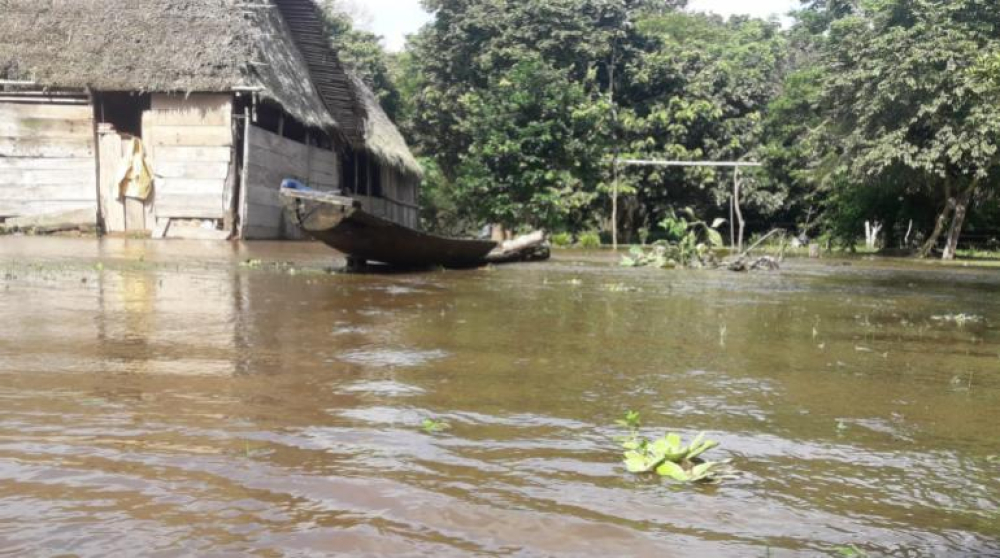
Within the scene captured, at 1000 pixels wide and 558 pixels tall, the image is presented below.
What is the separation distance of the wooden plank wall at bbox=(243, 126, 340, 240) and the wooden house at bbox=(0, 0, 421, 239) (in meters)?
0.04

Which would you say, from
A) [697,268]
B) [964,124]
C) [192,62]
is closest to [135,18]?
[192,62]

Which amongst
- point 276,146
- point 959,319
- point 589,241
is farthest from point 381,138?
point 959,319

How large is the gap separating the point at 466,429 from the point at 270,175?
570 inches

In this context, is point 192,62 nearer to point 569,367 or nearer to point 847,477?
point 569,367

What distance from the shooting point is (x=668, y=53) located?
27.2 metres

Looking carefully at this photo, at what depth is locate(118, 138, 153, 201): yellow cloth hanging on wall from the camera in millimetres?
15273

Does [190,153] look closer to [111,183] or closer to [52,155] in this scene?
[111,183]

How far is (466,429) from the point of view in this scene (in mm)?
2609

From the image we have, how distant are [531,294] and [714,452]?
5.04m

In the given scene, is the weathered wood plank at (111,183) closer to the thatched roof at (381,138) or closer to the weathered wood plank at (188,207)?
the weathered wood plank at (188,207)

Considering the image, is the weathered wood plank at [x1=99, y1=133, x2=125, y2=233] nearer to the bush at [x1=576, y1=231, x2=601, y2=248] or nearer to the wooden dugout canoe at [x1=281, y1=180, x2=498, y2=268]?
the wooden dugout canoe at [x1=281, y1=180, x2=498, y2=268]

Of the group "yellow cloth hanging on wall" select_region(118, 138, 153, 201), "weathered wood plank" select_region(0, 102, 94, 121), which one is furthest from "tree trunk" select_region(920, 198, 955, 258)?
"weathered wood plank" select_region(0, 102, 94, 121)

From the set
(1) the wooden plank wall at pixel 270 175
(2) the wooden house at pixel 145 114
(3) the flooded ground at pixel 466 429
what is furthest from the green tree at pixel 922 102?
(3) the flooded ground at pixel 466 429

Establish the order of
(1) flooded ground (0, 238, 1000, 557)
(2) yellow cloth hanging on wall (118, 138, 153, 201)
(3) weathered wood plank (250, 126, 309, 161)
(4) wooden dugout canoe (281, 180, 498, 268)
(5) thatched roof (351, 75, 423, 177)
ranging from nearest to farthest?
(1) flooded ground (0, 238, 1000, 557), (4) wooden dugout canoe (281, 180, 498, 268), (2) yellow cloth hanging on wall (118, 138, 153, 201), (3) weathered wood plank (250, 126, 309, 161), (5) thatched roof (351, 75, 423, 177)
